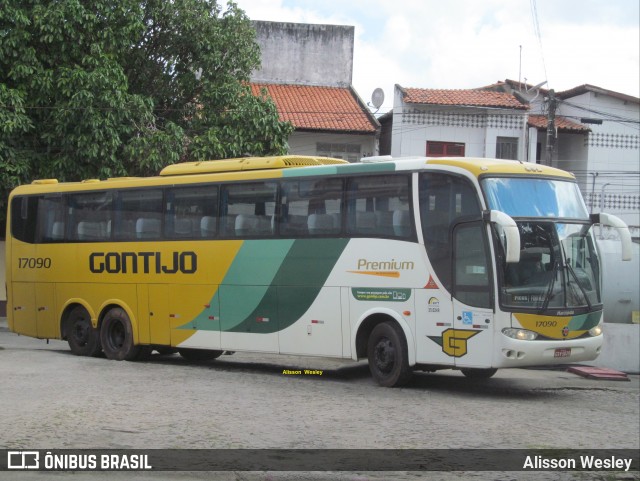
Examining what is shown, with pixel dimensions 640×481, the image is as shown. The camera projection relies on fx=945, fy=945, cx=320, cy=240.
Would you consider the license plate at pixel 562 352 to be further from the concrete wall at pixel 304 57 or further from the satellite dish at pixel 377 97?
the concrete wall at pixel 304 57

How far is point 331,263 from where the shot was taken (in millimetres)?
14578

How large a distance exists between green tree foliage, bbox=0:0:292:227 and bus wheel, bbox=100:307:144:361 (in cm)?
607

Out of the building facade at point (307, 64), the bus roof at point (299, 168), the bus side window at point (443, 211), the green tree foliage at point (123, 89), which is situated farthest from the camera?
the building facade at point (307, 64)

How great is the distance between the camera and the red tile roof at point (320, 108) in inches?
1252

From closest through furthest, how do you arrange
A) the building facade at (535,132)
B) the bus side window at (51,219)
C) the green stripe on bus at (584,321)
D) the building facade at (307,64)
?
the green stripe on bus at (584,321) < the bus side window at (51,219) < the building facade at (535,132) < the building facade at (307,64)

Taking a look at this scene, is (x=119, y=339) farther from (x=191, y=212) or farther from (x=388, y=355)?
(x=388, y=355)

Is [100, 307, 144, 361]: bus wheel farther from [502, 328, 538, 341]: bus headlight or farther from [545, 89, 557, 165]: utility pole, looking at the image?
[545, 89, 557, 165]: utility pole

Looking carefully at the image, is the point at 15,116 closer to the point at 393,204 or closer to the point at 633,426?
the point at 393,204

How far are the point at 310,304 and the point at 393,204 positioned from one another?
7.20 feet

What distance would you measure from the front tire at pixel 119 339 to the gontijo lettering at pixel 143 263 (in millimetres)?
824

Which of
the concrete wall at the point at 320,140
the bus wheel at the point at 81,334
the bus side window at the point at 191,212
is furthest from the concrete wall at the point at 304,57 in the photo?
the bus side window at the point at 191,212

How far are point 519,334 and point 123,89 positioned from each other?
13.8 m

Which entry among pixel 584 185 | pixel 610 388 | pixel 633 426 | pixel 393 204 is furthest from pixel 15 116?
pixel 584 185

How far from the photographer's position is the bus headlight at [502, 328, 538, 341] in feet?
41.7
